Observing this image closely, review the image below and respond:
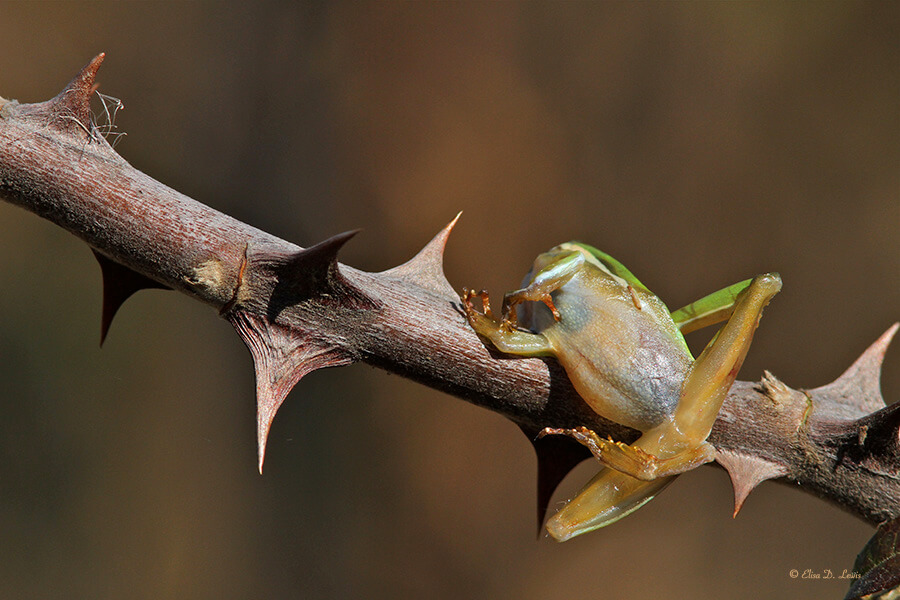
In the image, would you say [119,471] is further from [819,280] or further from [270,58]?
[819,280]

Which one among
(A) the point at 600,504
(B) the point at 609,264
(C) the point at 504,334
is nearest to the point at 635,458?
(A) the point at 600,504

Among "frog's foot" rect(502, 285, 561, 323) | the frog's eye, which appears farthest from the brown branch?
the frog's eye

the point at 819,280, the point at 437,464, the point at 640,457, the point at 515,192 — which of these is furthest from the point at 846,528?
the point at 640,457

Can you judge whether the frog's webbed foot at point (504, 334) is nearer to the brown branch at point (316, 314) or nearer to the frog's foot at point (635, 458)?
the brown branch at point (316, 314)

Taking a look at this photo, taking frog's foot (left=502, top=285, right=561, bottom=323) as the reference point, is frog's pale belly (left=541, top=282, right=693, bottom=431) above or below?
below

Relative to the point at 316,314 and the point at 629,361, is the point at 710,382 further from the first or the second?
the point at 316,314

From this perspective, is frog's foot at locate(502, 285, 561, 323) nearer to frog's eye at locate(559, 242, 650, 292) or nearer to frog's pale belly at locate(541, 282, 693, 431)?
frog's pale belly at locate(541, 282, 693, 431)
